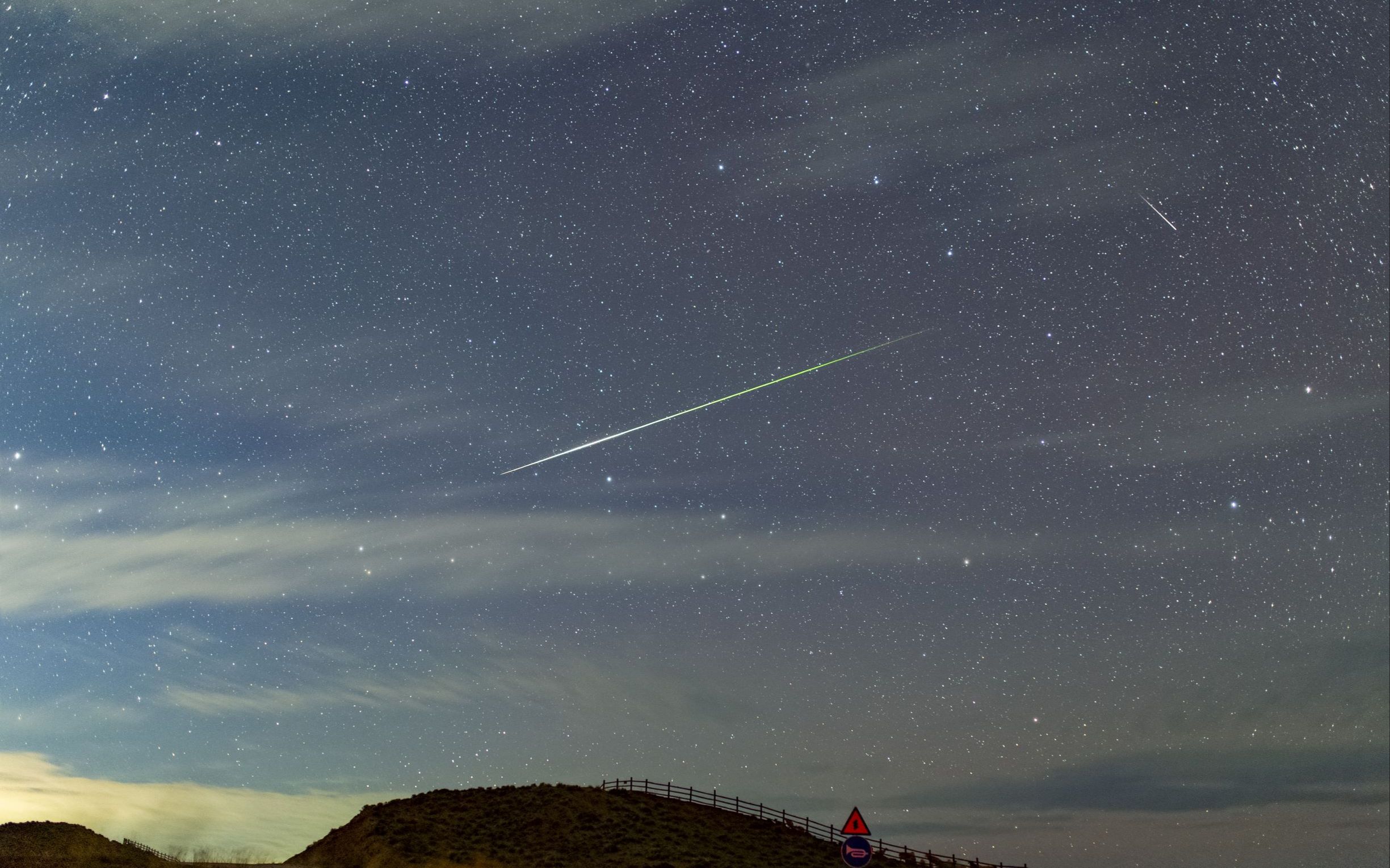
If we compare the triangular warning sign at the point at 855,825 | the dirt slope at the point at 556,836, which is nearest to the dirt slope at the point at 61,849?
the dirt slope at the point at 556,836

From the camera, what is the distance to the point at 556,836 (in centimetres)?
4966

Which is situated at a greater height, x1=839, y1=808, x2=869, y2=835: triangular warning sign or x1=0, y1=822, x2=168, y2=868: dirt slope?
x1=839, y1=808, x2=869, y2=835: triangular warning sign

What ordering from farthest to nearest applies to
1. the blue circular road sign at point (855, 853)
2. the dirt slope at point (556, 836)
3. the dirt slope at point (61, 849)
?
the dirt slope at point (61, 849)
the dirt slope at point (556, 836)
the blue circular road sign at point (855, 853)

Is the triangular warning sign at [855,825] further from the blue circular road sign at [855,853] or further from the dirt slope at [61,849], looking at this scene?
the dirt slope at [61,849]

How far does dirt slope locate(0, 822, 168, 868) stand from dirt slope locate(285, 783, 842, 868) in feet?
35.3

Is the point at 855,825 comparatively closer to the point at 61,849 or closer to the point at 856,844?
the point at 856,844

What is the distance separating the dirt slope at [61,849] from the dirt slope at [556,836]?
424 inches

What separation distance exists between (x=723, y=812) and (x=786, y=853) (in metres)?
5.73

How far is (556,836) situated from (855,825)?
25726mm

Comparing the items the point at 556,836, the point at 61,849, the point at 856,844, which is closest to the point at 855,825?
the point at 856,844

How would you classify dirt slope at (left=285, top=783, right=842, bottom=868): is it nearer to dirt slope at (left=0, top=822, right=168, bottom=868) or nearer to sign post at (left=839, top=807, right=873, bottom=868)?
dirt slope at (left=0, top=822, right=168, bottom=868)

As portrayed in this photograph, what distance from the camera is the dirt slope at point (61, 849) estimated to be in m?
54.7

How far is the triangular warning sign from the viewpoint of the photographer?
89.4 ft

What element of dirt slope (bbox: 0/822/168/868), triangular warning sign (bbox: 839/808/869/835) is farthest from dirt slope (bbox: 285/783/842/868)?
triangular warning sign (bbox: 839/808/869/835)
